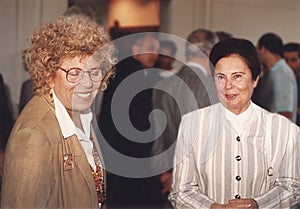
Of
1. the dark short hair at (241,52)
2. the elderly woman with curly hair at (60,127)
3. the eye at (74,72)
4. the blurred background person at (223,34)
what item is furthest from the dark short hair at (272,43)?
the eye at (74,72)

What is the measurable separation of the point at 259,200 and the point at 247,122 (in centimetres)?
32

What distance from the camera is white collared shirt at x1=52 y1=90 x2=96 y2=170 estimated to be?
84.8 inches

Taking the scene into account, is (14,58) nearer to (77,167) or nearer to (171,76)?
(171,76)

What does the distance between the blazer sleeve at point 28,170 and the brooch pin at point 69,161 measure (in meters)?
0.06

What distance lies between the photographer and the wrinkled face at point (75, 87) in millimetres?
2174

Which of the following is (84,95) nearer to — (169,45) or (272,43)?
(169,45)

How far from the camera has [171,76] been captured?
9.42 ft

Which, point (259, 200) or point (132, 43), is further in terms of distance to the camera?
point (132, 43)

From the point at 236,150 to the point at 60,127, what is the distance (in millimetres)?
747

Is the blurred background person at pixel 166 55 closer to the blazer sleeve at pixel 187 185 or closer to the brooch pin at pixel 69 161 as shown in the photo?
the blazer sleeve at pixel 187 185

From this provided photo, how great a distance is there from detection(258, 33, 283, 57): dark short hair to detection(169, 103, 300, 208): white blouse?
0.96 metres

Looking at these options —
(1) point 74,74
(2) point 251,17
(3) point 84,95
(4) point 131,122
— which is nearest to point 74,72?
(1) point 74,74

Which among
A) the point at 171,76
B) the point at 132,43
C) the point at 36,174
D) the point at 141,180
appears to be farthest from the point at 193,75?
the point at 36,174

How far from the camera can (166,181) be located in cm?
286
